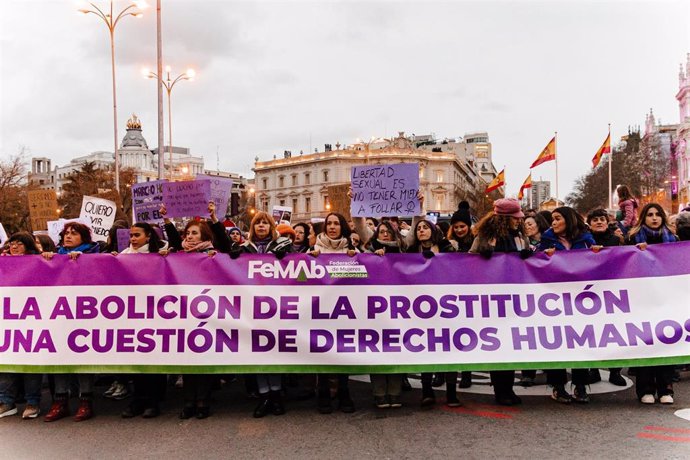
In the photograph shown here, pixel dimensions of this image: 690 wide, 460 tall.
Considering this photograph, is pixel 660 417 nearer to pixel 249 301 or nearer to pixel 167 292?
pixel 249 301

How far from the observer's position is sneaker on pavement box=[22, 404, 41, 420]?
545 centimetres

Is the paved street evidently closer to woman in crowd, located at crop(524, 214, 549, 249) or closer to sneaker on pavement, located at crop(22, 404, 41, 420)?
sneaker on pavement, located at crop(22, 404, 41, 420)

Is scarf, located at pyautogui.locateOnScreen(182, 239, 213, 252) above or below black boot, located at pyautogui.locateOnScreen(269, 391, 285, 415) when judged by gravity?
above

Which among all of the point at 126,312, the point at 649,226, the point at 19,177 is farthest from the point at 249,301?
the point at 19,177

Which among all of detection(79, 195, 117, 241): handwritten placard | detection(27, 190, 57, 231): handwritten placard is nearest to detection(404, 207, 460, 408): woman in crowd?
detection(79, 195, 117, 241): handwritten placard

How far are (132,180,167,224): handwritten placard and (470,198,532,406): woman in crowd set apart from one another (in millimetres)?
4102

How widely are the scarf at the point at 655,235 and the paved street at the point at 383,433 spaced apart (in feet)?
5.23

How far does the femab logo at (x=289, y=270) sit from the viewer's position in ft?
18.4

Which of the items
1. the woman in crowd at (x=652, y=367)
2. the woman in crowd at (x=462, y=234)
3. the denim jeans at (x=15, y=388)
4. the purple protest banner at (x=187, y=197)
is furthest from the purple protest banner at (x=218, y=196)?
the woman in crowd at (x=652, y=367)

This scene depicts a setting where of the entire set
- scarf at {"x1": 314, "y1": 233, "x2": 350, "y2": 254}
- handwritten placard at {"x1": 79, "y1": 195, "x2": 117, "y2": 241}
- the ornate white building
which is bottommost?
scarf at {"x1": 314, "y1": 233, "x2": 350, "y2": 254}

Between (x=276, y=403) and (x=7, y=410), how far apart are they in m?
2.61

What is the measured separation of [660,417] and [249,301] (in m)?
3.84

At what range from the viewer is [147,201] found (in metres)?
7.57

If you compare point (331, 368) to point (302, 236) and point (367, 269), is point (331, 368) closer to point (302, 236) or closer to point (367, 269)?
point (367, 269)
